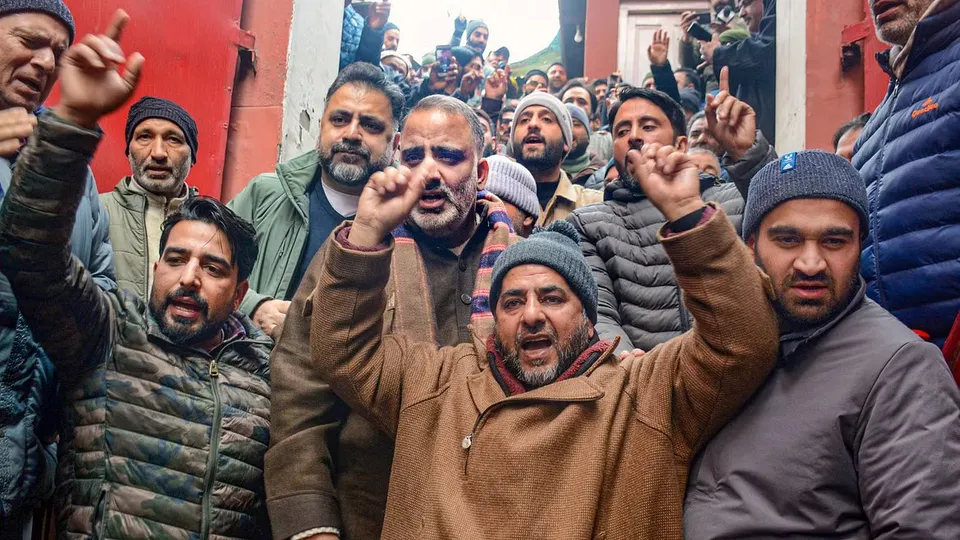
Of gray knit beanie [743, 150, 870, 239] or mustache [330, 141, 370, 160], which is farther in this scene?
mustache [330, 141, 370, 160]

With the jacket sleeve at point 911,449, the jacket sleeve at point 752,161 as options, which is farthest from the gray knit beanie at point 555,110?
the jacket sleeve at point 911,449

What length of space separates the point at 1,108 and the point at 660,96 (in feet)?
9.79

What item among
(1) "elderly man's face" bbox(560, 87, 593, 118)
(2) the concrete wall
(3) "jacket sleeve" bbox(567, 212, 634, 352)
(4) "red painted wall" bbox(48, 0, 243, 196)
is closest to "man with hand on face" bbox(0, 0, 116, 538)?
(3) "jacket sleeve" bbox(567, 212, 634, 352)

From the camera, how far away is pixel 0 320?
2.73 metres

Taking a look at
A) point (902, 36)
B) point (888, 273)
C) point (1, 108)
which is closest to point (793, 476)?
point (888, 273)

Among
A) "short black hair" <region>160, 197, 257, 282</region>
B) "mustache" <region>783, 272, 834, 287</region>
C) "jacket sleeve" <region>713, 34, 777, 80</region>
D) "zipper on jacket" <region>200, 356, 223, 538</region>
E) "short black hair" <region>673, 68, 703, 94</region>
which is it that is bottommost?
"zipper on jacket" <region>200, 356, 223, 538</region>

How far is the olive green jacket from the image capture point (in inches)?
161

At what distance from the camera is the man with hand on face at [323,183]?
163 inches

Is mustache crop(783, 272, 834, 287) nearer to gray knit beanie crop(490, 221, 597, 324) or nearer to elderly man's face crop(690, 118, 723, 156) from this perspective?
gray knit beanie crop(490, 221, 597, 324)

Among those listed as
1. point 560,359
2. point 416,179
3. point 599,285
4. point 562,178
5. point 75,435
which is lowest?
point 75,435

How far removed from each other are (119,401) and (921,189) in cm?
281

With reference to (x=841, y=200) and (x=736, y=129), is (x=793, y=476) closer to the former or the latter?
(x=841, y=200)

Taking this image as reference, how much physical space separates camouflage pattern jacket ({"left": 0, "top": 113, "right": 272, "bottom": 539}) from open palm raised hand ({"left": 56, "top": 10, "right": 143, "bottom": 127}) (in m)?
0.06

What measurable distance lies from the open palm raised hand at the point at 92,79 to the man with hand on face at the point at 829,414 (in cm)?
200
